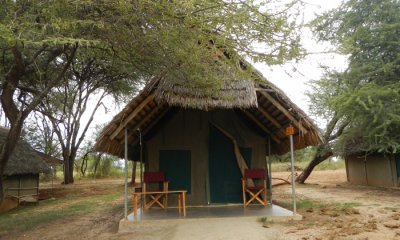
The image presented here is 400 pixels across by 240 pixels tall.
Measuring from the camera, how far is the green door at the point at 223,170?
32.0 ft

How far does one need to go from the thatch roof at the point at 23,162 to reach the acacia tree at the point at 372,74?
12.0 m

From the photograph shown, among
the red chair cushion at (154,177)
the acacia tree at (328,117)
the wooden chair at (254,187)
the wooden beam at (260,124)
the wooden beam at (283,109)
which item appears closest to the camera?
the wooden beam at (283,109)

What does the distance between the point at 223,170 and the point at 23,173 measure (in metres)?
9.28

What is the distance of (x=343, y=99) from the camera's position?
12.5 m

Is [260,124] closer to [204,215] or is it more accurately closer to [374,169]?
[204,215]

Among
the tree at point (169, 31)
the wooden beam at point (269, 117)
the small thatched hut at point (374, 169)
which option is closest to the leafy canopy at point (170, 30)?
the tree at point (169, 31)

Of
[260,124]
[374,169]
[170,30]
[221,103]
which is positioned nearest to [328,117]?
[374,169]

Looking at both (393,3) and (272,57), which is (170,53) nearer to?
(272,57)

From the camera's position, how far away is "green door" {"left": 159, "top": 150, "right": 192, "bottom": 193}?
965 cm

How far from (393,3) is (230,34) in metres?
10.3

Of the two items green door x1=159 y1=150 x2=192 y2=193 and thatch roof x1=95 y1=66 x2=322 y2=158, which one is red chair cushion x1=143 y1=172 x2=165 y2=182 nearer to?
green door x1=159 y1=150 x2=192 y2=193

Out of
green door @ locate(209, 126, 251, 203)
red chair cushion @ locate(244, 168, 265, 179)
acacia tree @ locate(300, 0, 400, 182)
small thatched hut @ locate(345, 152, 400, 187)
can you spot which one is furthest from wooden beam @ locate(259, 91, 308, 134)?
small thatched hut @ locate(345, 152, 400, 187)

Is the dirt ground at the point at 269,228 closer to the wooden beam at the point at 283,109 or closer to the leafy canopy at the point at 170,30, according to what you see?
the wooden beam at the point at 283,109

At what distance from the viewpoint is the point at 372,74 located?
12906mm
